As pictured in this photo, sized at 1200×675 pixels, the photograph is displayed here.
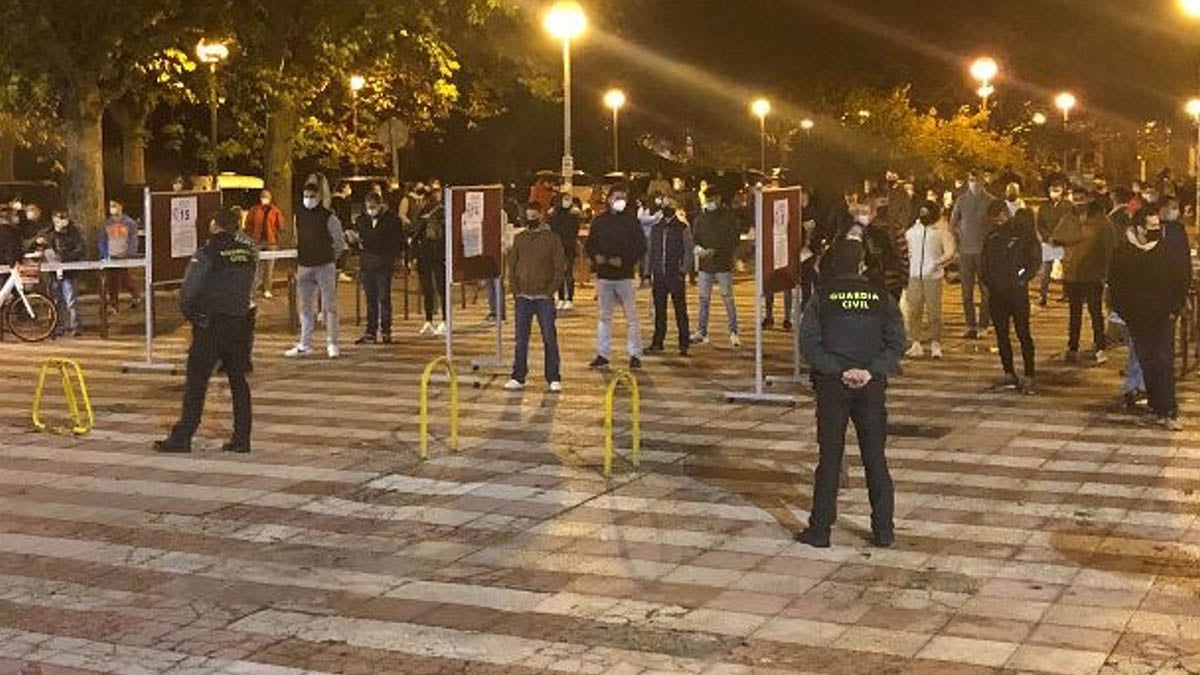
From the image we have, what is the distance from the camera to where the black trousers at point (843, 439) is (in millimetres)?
10039

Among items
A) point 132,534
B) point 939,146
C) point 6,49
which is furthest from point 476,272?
point 939,146

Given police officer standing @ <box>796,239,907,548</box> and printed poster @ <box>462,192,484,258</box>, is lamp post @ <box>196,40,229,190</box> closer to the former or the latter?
printed poster @ <box>462,192,484,258</box>

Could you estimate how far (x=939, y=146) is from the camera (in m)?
43.5

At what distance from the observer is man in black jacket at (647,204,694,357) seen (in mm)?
19422

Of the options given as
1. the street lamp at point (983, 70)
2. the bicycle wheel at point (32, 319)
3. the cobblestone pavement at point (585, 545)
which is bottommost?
the cobblestone pavement at point (585, 545)

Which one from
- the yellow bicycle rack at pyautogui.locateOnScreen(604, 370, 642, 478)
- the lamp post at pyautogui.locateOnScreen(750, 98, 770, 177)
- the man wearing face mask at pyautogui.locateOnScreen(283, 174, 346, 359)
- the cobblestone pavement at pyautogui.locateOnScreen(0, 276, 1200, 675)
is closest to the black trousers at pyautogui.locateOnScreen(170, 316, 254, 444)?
the cobblestone pavement at pyautogui.locateOnScreen(0, 276, 1200, 675)

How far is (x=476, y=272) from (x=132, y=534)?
24.3 feet

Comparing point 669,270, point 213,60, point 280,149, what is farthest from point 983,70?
point 669,270

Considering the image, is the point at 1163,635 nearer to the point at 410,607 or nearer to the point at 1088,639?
the point at 1088,639

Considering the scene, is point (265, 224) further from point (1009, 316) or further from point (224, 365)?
point (224, 365)

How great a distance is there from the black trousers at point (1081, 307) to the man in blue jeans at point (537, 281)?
5839 mm

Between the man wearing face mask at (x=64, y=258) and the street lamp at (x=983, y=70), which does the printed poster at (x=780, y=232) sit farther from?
the street lamp at (x=983, y=70)

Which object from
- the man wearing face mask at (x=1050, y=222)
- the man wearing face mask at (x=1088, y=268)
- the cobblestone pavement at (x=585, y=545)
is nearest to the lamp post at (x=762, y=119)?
the man wearing face mask at (x=1050, y=222)

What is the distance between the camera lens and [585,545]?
33.5ft
